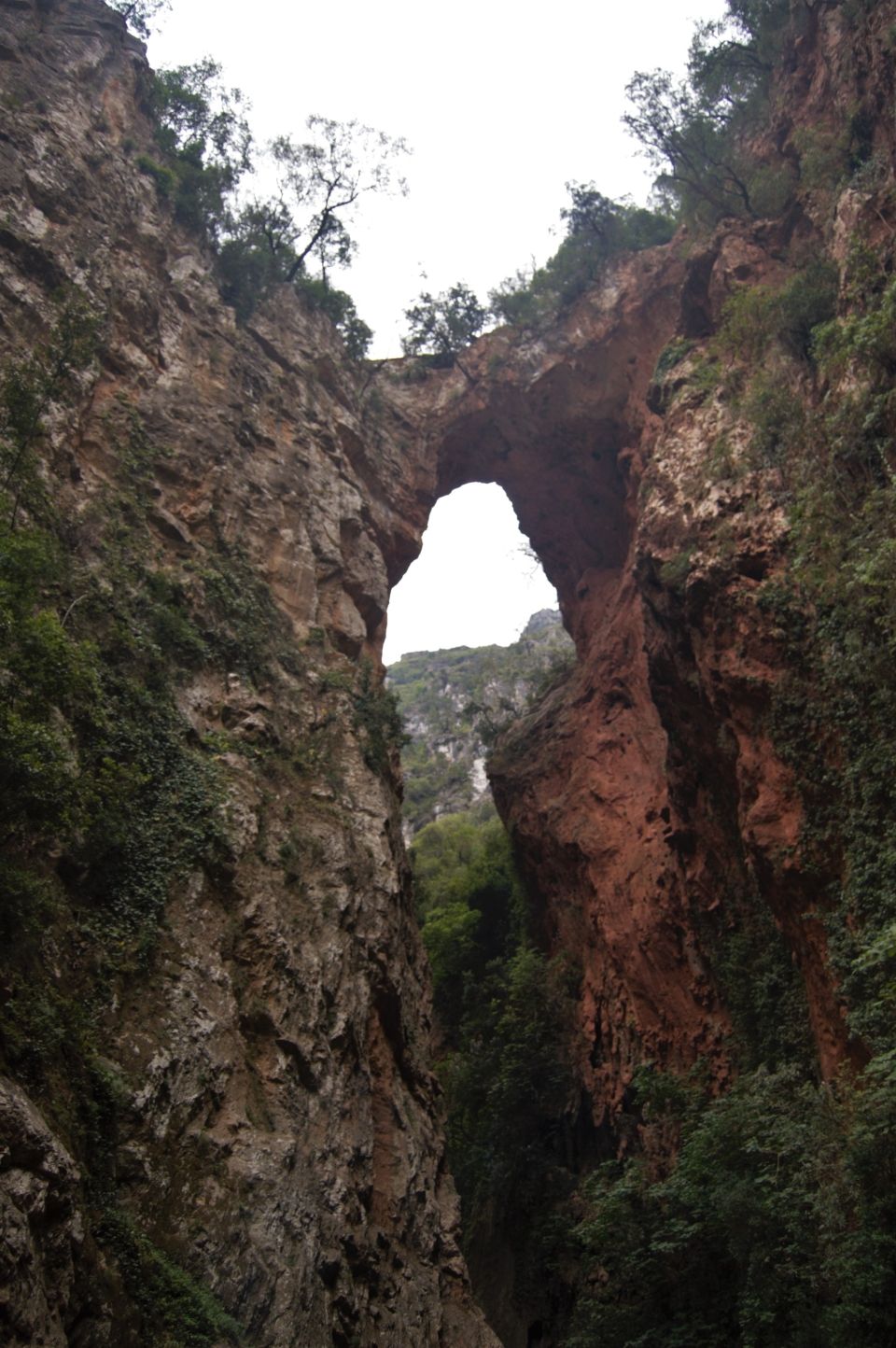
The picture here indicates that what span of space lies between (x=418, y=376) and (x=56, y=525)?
66.7 ft

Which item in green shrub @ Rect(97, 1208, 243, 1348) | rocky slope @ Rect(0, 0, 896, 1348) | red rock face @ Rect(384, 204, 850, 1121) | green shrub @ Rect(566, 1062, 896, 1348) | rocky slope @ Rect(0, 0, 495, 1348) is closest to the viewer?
green shrub @ Rect(97, 1208, 243, 1348)

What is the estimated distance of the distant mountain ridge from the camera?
51750 mm

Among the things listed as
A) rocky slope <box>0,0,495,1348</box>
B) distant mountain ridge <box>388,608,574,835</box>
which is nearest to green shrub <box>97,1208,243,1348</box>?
rocky slope <box>0,0,495,1348</box>

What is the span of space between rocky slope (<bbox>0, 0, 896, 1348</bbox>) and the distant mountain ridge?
13.3m

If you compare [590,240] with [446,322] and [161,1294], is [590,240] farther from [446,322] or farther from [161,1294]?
[161,1294]

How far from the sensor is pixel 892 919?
10.7 m

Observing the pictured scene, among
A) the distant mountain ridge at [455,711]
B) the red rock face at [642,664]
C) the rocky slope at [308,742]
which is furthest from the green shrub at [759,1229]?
the distant mountain ridge at [455,711]

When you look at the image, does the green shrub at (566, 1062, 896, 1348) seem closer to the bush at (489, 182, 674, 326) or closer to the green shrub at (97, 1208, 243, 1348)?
the green shrub at (97, 1208, 243, 1348)

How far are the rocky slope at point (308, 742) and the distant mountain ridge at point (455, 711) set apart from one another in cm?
1334

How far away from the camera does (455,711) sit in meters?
66.4

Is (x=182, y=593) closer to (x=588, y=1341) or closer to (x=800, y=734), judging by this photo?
(x=800, y=734)

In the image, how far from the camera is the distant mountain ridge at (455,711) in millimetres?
51750

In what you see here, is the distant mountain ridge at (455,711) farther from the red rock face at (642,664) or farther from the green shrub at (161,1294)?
the green shrub at (161,1294)

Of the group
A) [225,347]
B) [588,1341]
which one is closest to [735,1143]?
[588,1341]
